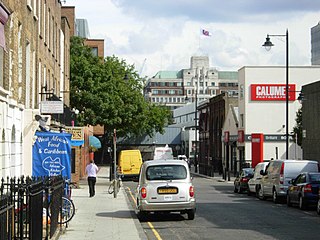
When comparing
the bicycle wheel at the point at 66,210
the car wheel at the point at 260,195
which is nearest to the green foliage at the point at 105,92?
the car wheel at the point at 260,195

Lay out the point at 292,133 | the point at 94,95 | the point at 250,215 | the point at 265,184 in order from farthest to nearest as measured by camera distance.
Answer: the point at 94,95
the point at 292,133
the point at 265,184
the point at 250,215

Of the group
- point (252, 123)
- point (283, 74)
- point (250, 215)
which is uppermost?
point (283, 74)


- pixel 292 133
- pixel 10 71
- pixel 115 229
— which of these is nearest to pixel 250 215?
pixel 115 229

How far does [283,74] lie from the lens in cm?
6869

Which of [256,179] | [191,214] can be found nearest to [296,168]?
[256,179]

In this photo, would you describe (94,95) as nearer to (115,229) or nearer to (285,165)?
(285,165)

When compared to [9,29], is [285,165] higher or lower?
lower

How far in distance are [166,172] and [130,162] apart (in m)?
32.0

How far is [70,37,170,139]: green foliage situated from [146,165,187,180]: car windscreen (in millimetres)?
47071

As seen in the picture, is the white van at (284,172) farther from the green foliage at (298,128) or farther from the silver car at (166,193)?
the green foliage at (298,128)

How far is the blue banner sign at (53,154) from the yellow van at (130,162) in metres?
32.4

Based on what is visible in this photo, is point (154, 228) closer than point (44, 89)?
Yes

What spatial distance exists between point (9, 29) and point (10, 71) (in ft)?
3.87

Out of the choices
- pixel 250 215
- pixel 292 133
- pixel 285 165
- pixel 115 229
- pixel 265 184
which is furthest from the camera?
pixel 292 133
